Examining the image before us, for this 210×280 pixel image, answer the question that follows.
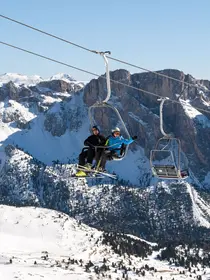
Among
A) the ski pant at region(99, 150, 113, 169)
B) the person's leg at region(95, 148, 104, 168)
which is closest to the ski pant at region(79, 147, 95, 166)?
the person's leg at region(95, 148, 104, 168)

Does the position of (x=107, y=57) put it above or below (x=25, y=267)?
below

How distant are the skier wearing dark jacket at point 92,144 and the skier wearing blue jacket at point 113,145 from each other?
1.51 ft

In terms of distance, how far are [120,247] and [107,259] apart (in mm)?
18607

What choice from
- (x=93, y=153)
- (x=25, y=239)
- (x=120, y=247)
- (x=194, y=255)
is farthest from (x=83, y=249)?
(x=93, y=153)

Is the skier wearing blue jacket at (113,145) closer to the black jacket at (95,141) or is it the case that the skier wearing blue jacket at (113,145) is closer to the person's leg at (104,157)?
the person's leg at (104,157)

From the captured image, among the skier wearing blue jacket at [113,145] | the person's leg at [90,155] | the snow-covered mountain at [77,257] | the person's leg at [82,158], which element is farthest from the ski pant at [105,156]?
the snow-covered mountain at [77,257]

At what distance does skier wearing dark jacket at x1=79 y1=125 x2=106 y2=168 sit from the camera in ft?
106

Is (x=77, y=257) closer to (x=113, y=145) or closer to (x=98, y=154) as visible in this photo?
(x=98, y=154)

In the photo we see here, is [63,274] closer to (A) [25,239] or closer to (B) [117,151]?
(A) [25,239]

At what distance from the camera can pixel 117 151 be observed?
32.4 meters

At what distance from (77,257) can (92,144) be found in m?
141

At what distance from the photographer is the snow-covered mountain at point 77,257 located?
5517 inches

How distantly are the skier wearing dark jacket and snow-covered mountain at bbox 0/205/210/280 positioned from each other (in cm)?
10268

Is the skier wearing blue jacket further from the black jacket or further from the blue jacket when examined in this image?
the black jacket
